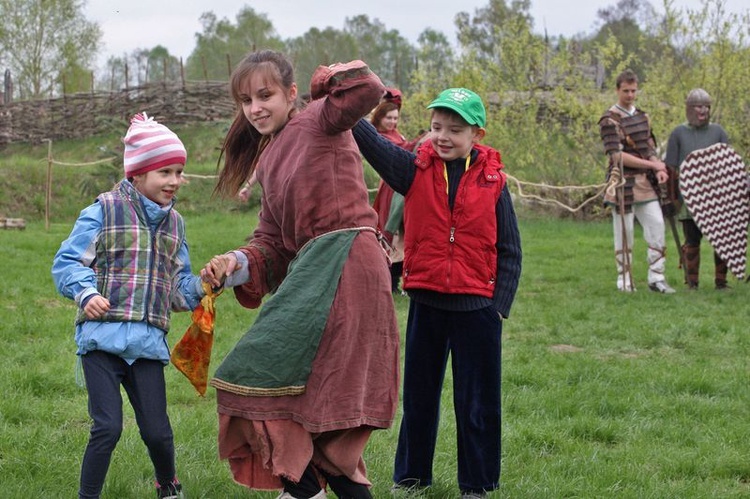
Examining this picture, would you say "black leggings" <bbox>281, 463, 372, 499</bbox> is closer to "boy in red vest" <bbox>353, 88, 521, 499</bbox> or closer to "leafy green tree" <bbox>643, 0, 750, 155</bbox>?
"boy in red vest" <bbox>353, 88, 521, 499</bbox>

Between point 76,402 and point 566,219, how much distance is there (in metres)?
13.7

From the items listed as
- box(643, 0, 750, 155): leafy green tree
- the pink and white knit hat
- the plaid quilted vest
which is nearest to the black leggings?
the plaid quilted vest

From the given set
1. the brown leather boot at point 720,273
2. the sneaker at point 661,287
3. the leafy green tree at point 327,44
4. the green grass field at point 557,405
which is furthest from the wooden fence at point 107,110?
the leafy green tree at point 327,44

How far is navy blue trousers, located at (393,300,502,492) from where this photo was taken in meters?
3.85

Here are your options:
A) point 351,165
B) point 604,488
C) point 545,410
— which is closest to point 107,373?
point 351,165

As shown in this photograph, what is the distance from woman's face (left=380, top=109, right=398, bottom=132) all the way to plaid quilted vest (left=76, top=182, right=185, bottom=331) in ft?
16.0

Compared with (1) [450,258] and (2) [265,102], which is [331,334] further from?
(2) [265,102]

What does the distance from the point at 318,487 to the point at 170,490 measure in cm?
62

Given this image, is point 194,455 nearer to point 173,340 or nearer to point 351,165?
point 351,165

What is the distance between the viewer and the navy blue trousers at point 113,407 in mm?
3453

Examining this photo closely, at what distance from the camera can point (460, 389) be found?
3.93 meters

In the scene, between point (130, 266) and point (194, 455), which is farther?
point (194, 455)

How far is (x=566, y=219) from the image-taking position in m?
18.2

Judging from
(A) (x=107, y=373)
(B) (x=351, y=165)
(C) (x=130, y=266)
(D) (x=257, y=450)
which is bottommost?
(D) (x=257, y=450)
